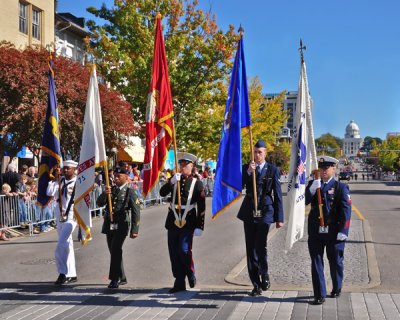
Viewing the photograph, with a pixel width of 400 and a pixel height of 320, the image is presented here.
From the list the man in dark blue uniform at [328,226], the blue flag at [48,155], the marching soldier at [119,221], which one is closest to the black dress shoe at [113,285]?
the marching soldier at [119,221]

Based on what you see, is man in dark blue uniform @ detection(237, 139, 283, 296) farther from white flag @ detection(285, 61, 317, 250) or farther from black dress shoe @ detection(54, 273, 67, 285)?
black dress shoe @ detection(54, 273, 67, 285)

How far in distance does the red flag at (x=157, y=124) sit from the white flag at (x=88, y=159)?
33.7 inches

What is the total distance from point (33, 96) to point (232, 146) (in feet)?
41.4

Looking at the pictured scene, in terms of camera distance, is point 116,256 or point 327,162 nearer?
point 327,162

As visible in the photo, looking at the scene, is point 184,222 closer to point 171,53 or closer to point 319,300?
point 319,300

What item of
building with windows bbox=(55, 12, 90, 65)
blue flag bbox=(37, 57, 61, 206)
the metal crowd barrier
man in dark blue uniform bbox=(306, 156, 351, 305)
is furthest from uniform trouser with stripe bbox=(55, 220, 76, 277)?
building with windows bbox=(55, 12, 90, 65)

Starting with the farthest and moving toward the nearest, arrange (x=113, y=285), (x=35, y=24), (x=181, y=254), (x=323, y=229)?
(x=35, y=24) → (x=113, y=285) → (x=181, y=254) → (x=323, y=229)

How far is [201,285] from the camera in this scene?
9094 millimetres

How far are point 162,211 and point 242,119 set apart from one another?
15.5 m

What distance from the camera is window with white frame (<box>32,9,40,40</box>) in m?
32.7

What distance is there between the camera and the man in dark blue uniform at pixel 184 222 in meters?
8.47

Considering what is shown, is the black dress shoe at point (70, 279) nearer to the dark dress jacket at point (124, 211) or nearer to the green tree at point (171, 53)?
the dark dress jacket at point (124, 211)

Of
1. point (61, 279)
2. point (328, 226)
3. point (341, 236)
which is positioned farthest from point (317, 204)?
point (61, 279)

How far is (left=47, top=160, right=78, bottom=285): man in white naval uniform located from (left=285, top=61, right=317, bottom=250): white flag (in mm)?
→ 3264
